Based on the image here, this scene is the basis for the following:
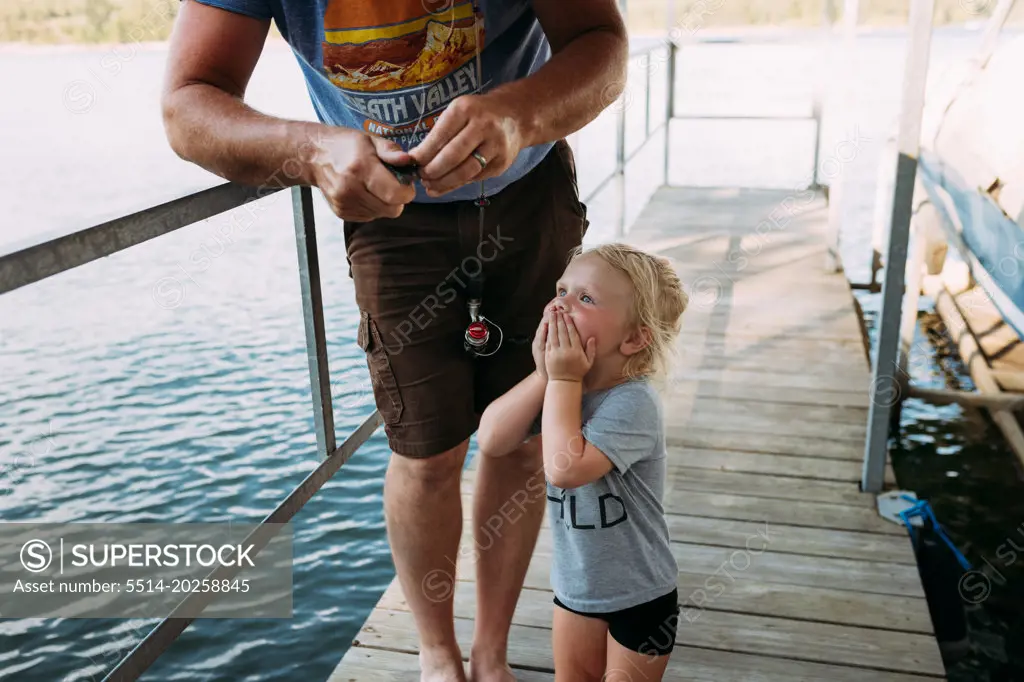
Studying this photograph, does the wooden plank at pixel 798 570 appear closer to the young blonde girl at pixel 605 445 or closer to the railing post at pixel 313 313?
the young blonde girl at pixel 605 445

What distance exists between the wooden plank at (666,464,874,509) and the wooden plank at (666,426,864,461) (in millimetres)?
157

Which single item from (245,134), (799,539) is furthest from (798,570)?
(245,134)

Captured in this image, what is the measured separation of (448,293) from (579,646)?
533 mm

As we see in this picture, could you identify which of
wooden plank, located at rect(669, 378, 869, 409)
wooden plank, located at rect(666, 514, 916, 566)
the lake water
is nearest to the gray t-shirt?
the lake water

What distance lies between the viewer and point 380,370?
1.32 meters

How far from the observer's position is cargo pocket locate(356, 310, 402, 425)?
131 cm

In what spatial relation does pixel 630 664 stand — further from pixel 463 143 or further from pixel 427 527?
pixel 463 143

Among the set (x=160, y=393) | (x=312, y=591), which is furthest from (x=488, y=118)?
(x=160, y=393)

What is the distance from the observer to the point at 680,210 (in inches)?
215

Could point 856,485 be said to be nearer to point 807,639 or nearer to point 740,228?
point 807,639

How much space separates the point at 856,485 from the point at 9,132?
40.2 ft

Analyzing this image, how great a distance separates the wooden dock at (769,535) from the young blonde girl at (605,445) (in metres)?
0.36

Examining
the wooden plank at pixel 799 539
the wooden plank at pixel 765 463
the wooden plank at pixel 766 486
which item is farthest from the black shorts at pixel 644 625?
the wooden plank at pixel 765 463

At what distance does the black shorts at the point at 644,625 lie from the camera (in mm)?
1261
